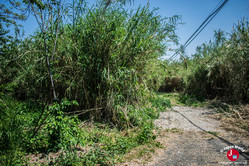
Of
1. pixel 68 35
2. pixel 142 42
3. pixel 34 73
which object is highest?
pixel 68 35

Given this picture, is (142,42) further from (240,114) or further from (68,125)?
(240,114)

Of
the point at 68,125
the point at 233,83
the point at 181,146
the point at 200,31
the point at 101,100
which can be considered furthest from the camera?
the point at 200,31

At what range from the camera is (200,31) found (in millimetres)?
6434

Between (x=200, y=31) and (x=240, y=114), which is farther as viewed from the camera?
(x=200, y=31)

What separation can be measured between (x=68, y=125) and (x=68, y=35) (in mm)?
2261

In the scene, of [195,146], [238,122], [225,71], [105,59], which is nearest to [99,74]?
[105,59]

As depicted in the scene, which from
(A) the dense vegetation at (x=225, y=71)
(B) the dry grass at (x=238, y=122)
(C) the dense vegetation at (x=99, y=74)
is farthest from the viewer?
(A) the dense vegetation at (x=225, y=71)

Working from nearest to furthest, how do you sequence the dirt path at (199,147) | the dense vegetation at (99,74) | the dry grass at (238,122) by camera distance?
the dirt path at (199,147)
the dense vegetation at (99,74)
the dry grass at (238,122)

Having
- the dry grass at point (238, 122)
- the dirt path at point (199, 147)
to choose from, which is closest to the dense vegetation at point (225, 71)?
the dry grass at point (238, 122)

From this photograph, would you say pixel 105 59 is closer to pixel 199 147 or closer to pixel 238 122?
pixel 199 147

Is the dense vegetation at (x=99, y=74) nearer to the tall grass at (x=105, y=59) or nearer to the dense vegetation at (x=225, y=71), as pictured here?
the tall grass at (x=105, y=59)

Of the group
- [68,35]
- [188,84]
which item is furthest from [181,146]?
[188,84]

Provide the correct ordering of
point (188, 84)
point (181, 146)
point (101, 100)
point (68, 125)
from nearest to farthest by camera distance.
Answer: point (68, 125) < point (181, 146) < point (101, 100) < point (188, 84)

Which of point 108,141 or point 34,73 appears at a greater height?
point 34,73
